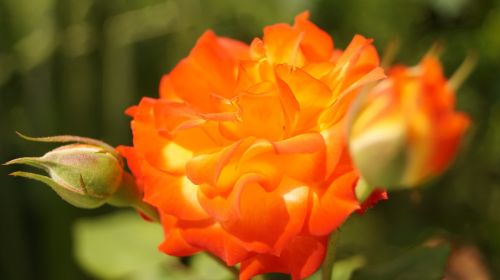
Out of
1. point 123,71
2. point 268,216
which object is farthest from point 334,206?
point 123,71

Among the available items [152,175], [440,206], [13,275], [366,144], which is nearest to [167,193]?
[152,175]

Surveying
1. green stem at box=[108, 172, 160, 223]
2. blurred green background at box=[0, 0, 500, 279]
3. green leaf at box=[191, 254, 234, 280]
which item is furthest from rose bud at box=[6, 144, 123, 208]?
blurred green background at box=[0, 0, 500, 279]

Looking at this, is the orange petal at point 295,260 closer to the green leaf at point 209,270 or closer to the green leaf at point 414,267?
the green leaf at point 414,267

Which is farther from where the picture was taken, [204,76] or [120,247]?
[120,247]

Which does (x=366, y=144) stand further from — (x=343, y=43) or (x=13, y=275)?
(x=13, y=275)

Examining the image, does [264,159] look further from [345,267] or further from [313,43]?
[345,267]
